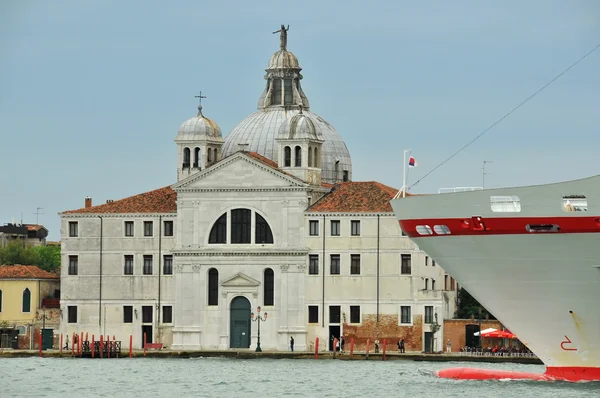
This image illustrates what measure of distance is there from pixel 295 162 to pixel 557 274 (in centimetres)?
4484

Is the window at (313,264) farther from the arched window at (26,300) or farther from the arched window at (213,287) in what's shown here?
the arched window at (26,300)

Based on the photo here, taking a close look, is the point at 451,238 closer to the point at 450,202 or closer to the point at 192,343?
the point at 450,202

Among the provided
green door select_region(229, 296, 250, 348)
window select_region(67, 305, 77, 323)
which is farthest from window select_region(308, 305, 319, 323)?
window select_region(67, 305, 77, 323)

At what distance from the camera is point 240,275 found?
337ft

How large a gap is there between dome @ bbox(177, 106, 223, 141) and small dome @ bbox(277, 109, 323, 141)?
4.19 m

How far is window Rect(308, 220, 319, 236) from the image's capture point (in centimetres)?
10151

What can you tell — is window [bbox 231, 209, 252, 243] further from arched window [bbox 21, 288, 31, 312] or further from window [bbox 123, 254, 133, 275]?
arched window [bbox 21, 288, 31, 312]

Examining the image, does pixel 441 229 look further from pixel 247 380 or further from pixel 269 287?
pixel 269 287

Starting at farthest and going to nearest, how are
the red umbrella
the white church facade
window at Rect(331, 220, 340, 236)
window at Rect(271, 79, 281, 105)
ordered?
window at Rect(271, 79, 281, 105)
window at Rect(331, 220, 340, 236)
the white church facade
the red umbrella

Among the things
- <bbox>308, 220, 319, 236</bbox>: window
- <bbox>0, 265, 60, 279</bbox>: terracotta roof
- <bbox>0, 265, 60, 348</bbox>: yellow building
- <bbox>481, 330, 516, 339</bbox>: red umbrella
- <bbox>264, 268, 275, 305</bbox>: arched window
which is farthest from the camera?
<bbox>0, 265, 60, 279</bbox>: terracotta roof

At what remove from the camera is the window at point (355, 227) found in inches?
3952

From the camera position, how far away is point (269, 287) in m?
103

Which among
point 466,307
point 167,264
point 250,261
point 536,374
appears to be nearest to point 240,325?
point 250,261

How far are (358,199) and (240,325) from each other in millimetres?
9223
